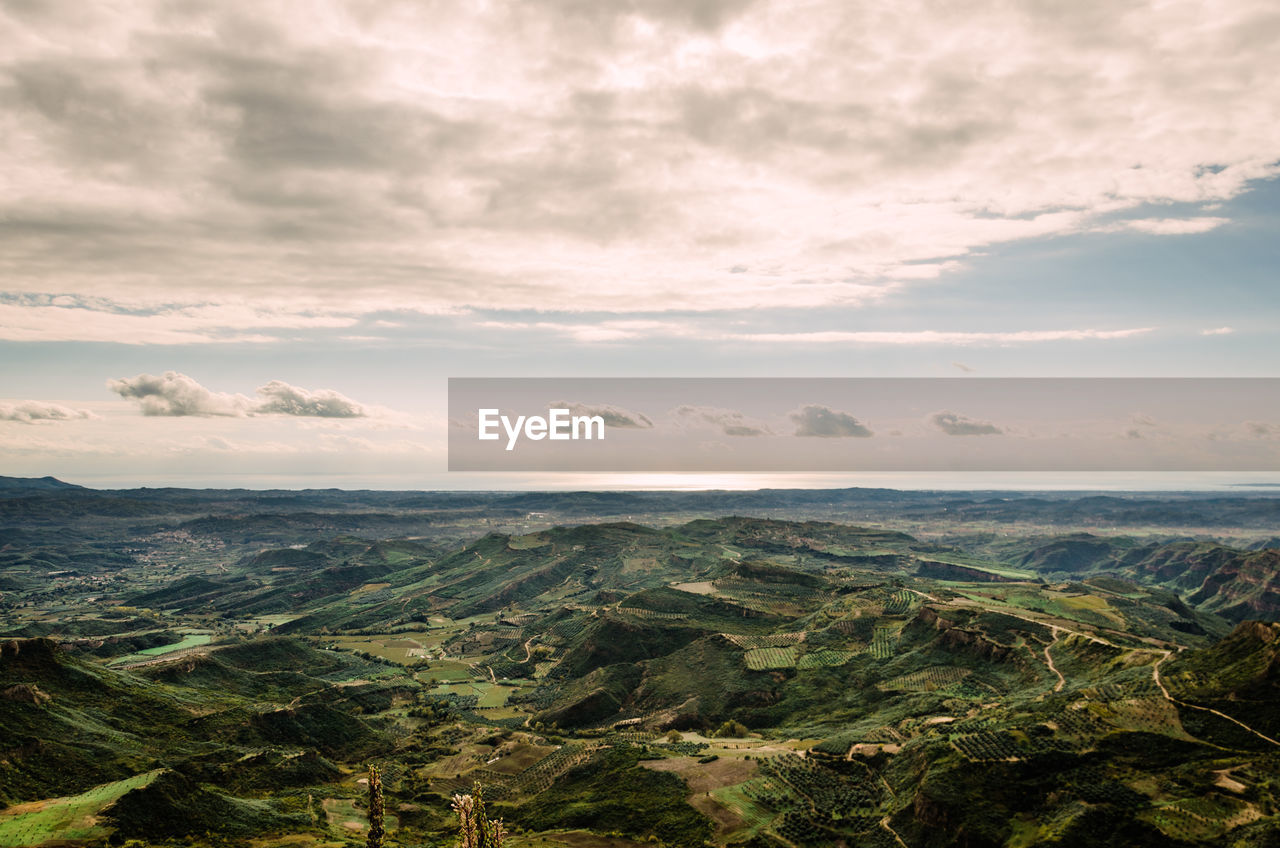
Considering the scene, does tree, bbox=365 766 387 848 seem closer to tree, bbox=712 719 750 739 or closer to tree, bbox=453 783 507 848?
tree, bbox=453 783 507 848

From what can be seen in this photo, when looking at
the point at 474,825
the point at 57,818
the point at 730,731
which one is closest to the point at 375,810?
the point at 474,825

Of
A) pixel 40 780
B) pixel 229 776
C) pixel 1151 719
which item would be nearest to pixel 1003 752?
pixel 1151 719

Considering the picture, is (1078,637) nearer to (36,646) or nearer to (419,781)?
(419,781)

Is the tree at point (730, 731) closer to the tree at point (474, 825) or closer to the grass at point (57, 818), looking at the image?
the grass at point (57, 818)

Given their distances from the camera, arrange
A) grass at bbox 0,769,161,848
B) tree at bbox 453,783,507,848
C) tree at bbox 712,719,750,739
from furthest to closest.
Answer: tree at bbox 712,719,750,739 < grass at bbox 0,769,161,848 < tree at bbox 453,783,507,848

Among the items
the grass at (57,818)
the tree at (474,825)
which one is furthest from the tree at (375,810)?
the grass at (57,818)

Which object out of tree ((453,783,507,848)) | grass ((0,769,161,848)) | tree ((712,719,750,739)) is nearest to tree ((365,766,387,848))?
tree ((453,783,507,848))

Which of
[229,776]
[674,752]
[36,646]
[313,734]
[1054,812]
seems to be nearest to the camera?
[1054,812]

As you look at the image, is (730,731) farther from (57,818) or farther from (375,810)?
(375,810)

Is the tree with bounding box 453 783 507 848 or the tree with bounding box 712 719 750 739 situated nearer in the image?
the tree with bounding box 453 783 507 848
